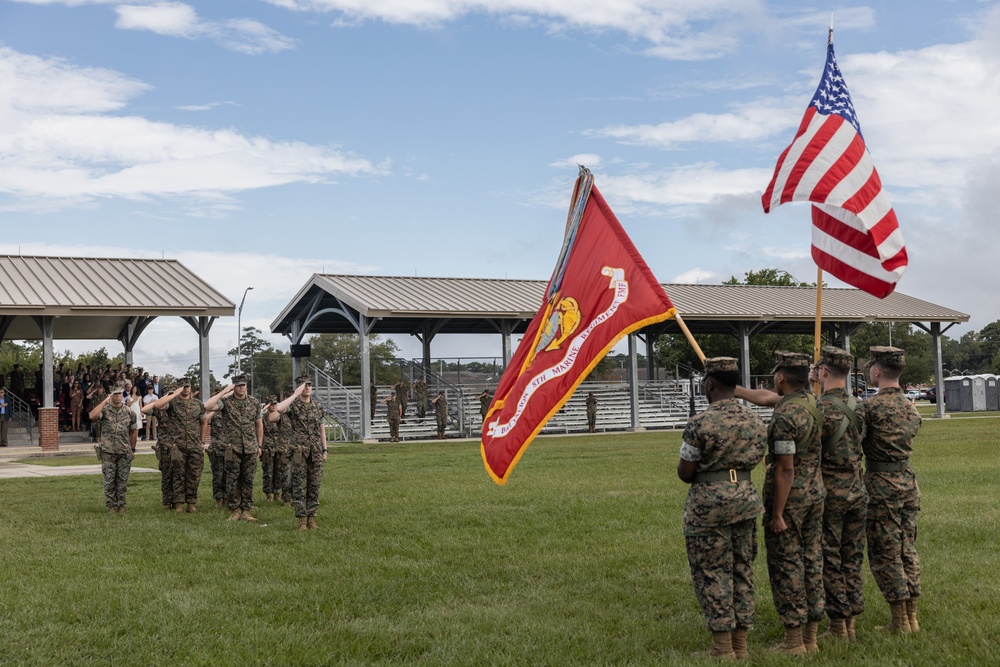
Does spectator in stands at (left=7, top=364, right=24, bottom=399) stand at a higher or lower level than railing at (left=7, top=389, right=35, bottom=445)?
higher

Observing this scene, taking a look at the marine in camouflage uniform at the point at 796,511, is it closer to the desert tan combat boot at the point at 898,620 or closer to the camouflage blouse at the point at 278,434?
the desert tan combat boot at the point at 898,620

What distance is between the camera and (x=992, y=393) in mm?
63094

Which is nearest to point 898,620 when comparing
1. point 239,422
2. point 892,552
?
point 892,552

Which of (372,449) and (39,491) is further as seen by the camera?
(372,449)

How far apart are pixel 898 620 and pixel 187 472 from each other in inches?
412

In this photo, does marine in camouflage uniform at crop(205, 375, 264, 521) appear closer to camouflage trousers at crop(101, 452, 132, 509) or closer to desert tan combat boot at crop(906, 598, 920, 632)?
camouflage trousers at crop(101, 452, 132, 509)

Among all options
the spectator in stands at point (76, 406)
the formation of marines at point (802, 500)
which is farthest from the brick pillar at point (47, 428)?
the formation of marines at point (802, 500)

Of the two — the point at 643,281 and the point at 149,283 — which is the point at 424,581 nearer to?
the point at 643,281

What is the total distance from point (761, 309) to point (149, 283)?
2438 centimetres

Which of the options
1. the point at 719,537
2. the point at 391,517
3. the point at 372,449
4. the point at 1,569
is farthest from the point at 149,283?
the point at 719,537

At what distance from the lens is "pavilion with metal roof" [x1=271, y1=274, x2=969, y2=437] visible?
1451 inches

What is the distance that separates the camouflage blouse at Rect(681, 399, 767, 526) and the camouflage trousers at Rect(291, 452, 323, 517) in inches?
272

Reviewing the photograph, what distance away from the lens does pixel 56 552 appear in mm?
11188

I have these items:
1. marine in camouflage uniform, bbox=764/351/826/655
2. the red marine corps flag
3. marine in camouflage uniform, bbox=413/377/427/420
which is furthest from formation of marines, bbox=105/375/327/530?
marine in camouflage uniform, bbox=413/377/427/420
